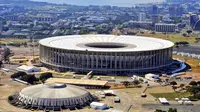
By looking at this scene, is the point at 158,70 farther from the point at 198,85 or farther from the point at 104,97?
the point at 104,97

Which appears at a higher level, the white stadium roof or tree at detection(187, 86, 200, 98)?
the white stadium roof

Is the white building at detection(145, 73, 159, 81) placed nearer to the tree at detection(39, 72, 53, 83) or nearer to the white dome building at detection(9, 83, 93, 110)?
the tree at detection(39, 72, 53, 83)

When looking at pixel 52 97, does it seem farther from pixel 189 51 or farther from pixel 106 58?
pixel 189 51

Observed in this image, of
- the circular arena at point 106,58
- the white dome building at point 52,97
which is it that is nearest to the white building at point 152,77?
the circular arena at point 106,58

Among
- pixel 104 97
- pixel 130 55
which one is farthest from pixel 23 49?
pixel 104 97

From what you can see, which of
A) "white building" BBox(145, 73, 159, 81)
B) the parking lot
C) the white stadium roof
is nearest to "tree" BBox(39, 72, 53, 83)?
the white stadium roof

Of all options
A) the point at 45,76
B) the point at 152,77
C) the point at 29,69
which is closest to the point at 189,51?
the point at 152,77

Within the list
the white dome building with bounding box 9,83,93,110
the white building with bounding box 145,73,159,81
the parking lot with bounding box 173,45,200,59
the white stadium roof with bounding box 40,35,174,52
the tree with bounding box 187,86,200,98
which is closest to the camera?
the white dome building with bounding box 9,83,93,110
